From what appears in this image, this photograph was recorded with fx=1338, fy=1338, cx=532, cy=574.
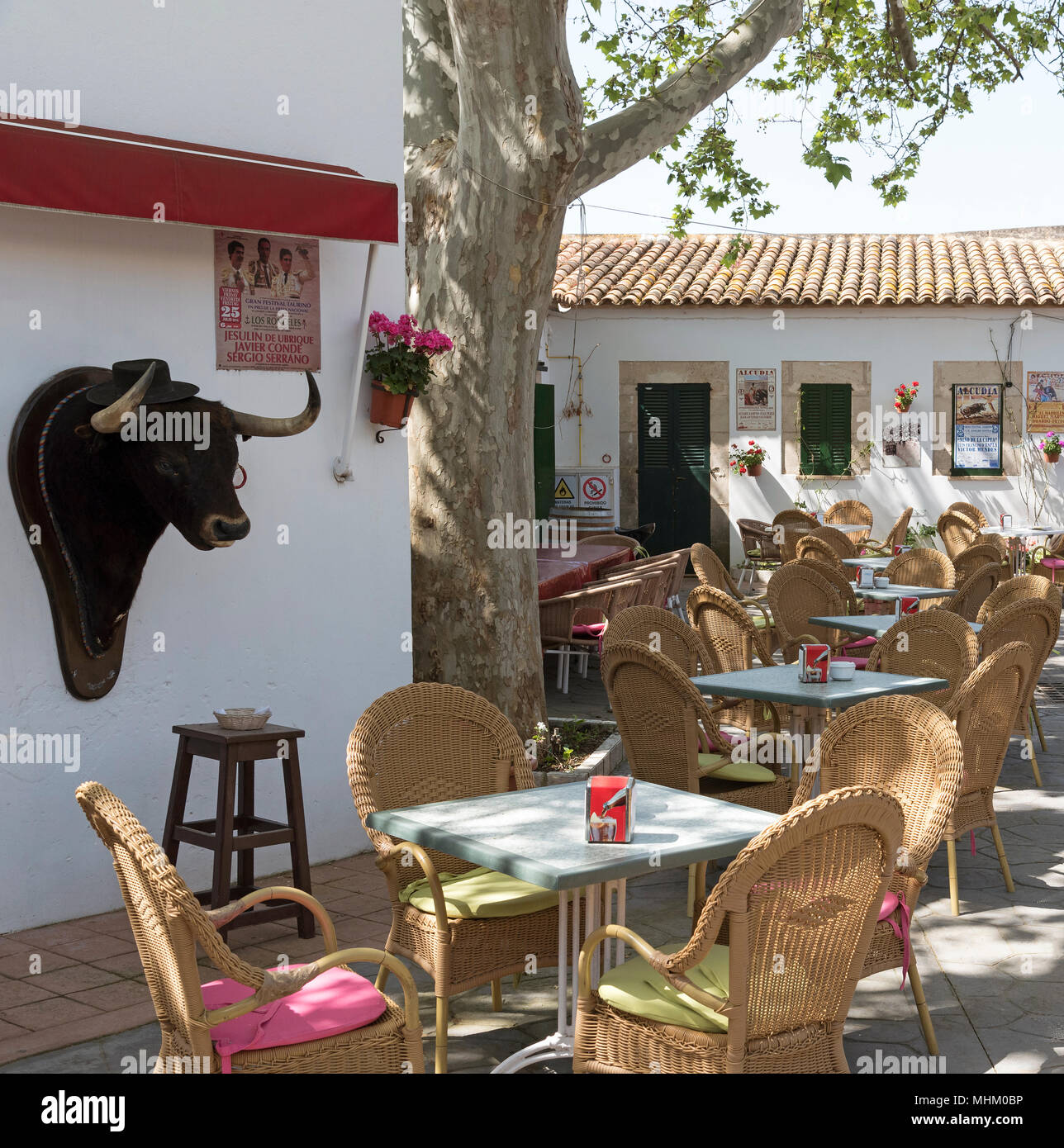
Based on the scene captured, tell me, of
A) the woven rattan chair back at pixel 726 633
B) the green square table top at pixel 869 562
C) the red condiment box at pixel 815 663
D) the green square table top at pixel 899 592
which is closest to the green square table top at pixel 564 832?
the red condiment box at pixel 815 663

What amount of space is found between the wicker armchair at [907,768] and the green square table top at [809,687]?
3.52 ft

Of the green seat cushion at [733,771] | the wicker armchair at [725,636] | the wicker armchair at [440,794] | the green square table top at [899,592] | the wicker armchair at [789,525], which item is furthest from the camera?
the wicker armchair at [789,525]

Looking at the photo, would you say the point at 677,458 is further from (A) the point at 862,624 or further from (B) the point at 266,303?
(B) the point at 266,303

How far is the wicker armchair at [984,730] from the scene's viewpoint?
498cm

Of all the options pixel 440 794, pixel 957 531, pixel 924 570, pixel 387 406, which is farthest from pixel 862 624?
pixel 957 531

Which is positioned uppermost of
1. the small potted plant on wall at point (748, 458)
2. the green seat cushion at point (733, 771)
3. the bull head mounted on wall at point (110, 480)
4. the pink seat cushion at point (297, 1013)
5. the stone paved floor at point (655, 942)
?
the small potted plant on wall at point (748, 458)

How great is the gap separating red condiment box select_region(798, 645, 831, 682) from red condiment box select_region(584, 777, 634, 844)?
8.18 ft

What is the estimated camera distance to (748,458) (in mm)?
17969

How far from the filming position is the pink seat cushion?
292cm

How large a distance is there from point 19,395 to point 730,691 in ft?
9.98

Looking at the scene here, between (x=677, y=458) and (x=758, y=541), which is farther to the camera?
(x=677, y=458)

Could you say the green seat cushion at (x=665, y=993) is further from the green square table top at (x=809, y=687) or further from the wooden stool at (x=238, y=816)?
the green square table top at (x=809, y=687)

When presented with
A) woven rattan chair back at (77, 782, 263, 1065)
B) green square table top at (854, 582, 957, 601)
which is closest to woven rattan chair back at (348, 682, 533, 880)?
woven rattan chair back at (77, 782, 263, 1065)

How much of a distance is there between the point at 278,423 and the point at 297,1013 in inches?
102
